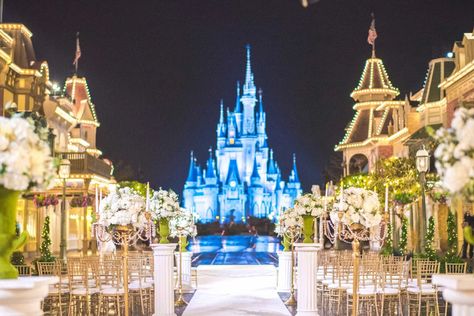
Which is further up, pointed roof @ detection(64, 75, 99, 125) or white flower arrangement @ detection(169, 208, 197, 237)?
pointed roof @ detection(64, 75, 99, 125)

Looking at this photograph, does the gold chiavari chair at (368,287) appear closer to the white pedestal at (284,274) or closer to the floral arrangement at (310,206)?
the floral arrangement at (310,206)

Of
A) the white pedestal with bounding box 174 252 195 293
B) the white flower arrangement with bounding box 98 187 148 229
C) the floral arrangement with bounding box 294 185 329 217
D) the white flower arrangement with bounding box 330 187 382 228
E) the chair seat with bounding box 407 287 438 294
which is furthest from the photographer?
the white pedestal with bounding box 174 252 195 293

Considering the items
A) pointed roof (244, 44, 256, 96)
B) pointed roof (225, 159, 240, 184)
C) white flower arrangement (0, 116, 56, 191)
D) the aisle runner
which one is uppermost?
pointed roof (244, 44, 256, 96)

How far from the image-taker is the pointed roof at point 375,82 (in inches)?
2105

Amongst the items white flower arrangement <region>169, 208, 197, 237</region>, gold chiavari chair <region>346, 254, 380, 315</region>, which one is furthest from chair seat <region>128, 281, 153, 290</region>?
gold chiavari chair <region>346, 254, 380, 315</region>

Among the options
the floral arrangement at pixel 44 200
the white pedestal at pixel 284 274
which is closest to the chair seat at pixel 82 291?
the white pedestal at pixel 284 274

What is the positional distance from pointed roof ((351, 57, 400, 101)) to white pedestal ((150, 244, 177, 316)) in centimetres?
4074

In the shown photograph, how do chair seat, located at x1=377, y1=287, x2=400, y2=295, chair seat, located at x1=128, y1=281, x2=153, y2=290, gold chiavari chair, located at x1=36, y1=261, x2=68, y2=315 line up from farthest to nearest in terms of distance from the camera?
chair seat, located at x1=128, y1=281, x2=153, y2=290, gold chiavari chair, located at x1=36, y1=261, x2=68, y2=315, chair seat, located at x1=377, y1=287, x2=400, y2=295

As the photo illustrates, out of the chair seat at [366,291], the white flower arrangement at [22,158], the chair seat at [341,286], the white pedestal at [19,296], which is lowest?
the chair seat at [341,286]

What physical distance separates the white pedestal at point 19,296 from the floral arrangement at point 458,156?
3.37 meters

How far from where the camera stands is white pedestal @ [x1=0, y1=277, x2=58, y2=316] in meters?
6.46

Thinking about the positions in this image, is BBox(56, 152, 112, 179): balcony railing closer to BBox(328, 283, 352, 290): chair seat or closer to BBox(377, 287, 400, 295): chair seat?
BBox(328, 283, 352, 290): chair seat

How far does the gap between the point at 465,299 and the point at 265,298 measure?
1225 centimetres

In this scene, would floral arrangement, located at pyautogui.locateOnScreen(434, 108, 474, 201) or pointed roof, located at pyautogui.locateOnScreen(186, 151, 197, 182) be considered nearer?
floral arrangement, located at pyautogui.locateOnScreen(434, 108, 474, 201)
